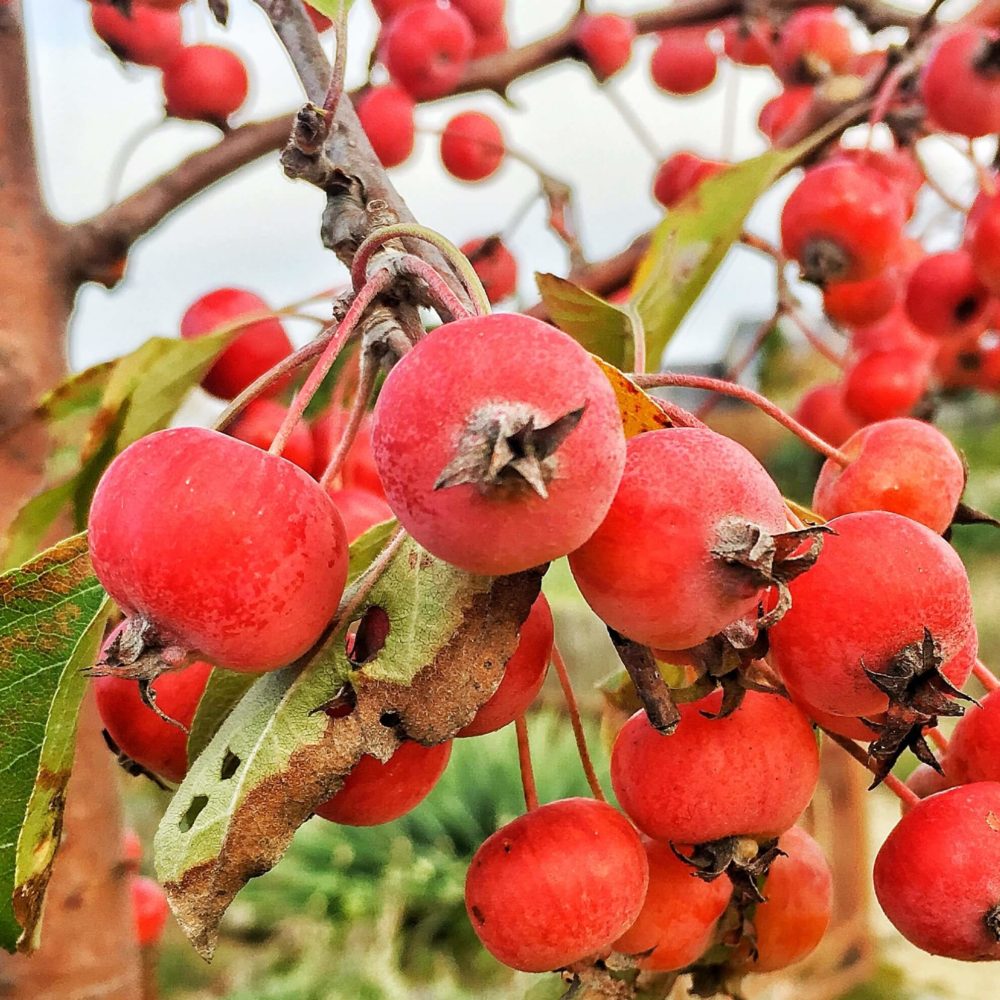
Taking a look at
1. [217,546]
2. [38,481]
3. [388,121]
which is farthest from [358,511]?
[388,121]

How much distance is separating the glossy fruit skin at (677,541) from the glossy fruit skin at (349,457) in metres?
0.29

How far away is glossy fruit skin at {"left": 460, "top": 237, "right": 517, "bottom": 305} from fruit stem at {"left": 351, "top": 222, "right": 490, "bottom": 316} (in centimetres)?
39

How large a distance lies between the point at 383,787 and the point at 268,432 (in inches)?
11.5

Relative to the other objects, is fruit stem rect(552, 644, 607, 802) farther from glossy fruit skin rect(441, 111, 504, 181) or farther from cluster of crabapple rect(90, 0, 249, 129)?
glossy fruit skin rect(441, 111, 504, 181)

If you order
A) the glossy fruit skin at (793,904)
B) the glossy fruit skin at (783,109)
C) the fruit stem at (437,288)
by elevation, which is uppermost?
the fruit stem at (437,288)

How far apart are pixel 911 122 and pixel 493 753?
221 centimetres

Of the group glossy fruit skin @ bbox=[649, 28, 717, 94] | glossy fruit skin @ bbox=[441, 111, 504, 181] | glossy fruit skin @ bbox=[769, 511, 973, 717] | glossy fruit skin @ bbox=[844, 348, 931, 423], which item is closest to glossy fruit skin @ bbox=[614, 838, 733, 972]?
glossy fruit skin @ bbox=[769, 511, 973, 717]

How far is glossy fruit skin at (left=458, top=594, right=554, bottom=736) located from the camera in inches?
13.9

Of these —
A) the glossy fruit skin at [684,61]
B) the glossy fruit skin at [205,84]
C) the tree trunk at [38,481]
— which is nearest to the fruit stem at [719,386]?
the tree trunk at [38,481]

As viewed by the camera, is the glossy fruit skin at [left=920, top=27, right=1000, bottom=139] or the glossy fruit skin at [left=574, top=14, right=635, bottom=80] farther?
the glossy fruit skin at [left=574, top=14, right=635, bottom=80]

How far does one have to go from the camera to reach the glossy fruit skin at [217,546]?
0.30 m

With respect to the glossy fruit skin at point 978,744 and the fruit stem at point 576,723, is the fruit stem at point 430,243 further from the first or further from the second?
the glossy fruit skin at point 978,744

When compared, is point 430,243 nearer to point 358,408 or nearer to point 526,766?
point 358,408

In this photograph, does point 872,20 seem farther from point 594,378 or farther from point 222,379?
point 594,378
